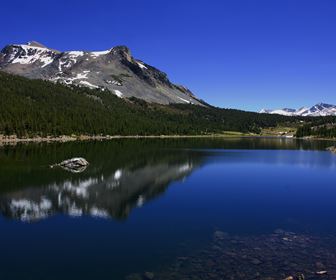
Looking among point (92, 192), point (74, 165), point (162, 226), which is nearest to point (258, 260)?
point (162, 226)

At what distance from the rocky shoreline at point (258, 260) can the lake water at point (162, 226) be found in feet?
0.22

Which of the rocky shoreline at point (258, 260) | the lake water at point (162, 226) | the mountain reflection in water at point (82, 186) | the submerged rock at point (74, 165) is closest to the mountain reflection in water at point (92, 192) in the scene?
the mountain reflection in water at point (82, 186)

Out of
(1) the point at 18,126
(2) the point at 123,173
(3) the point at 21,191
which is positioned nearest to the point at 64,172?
(2) the point at 123,173

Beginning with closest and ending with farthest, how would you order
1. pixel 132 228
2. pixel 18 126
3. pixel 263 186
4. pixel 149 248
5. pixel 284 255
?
pixel 284 255 < pixel 149 248 < pixel 132 228 < pixel 263 186 < pixel 18 126

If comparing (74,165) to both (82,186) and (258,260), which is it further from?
(258,260)

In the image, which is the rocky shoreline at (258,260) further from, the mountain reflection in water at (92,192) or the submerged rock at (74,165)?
the submerged rock at (74,165)

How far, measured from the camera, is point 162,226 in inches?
1511

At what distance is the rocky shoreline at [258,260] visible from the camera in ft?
83.3

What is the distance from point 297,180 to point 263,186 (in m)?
11.8

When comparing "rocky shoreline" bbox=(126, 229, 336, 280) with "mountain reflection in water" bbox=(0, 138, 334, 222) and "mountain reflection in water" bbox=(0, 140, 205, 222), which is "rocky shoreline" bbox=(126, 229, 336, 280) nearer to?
"mountain reflection in water" bbox=(0, 138, 334, 222)

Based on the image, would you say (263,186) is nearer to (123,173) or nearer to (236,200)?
(236,200)

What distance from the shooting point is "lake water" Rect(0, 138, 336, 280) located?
26891 mm

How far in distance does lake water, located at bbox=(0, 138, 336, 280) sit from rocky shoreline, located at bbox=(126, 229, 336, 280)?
68 millimetres

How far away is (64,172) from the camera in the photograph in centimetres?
7406
